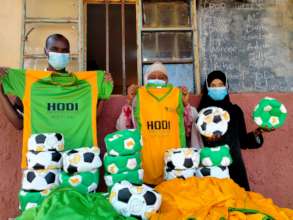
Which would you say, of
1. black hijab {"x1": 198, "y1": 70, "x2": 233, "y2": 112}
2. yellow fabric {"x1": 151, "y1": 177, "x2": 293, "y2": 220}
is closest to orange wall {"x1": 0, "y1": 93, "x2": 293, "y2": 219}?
black hijab {"x1": 198, "y1": 70, "x2": 233, "y2": 112}

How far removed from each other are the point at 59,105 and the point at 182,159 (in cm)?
97

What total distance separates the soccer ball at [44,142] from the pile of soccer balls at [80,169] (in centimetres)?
9

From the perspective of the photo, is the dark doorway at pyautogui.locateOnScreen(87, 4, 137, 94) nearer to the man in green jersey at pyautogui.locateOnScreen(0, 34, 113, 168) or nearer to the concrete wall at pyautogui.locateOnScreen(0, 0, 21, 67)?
the concrete wall at pyautogui.locateOnScreen(0, 0, 21, 67)

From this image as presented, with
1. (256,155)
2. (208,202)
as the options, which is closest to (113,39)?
(256,155)

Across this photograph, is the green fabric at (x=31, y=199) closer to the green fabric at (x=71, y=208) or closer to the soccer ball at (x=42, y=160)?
the soccer ball at (x=42, y=160)

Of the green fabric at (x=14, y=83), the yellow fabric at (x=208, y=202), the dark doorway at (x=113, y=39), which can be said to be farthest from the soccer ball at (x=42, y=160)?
the dark doorway at (x=113, y=39)

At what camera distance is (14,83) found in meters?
2.78

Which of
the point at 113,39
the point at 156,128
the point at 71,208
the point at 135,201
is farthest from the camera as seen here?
the point at 113,39

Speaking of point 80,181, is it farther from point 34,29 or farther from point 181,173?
point 34,29

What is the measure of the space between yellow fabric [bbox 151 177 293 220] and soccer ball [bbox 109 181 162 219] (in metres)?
0.06

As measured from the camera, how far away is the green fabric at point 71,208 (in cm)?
188

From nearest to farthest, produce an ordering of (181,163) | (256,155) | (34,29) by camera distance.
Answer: (181,163) → (256,155) → (34,29)

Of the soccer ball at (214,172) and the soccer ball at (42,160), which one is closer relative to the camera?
the soccer ball at (42,160)

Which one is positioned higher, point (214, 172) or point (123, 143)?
point (123, 143)
